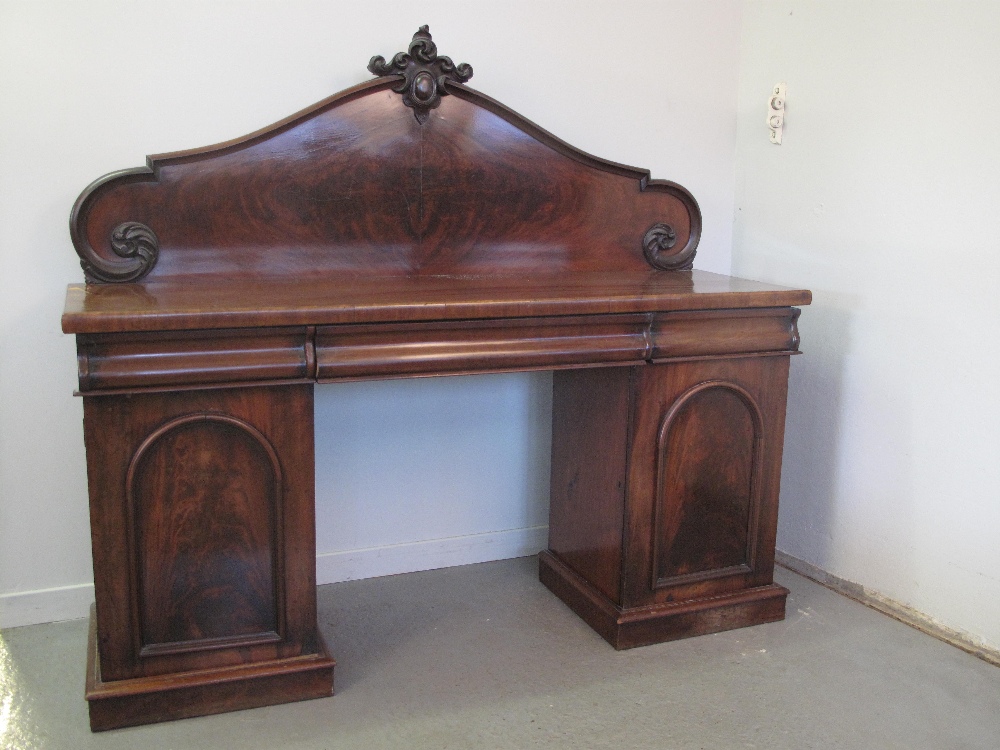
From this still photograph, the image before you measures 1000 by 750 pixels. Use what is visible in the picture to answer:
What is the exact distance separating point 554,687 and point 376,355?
0.91 metres

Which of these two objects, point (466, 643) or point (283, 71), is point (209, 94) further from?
point (466, 643)

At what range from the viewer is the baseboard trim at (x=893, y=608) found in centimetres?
246

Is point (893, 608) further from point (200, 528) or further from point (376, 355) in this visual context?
point (200, 528)

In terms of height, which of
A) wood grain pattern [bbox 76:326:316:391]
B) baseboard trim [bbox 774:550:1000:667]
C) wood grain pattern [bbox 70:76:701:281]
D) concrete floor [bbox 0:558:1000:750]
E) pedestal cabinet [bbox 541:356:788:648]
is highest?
wood grain pattern [bbox 70:76:701:281]

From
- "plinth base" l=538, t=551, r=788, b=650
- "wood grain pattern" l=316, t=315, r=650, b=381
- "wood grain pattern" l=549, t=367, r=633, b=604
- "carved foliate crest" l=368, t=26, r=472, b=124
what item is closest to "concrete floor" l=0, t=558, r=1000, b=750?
"plinth base" l=538, t=551, r=788, b=650

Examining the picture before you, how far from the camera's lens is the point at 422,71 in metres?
2.50

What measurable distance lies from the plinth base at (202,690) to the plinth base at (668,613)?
742mm

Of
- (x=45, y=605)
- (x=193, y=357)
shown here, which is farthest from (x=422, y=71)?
(x=45, y=605)

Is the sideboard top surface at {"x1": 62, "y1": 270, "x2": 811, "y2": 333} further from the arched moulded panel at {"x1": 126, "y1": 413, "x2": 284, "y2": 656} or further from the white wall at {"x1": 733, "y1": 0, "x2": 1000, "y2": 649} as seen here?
the white wall at {"x1": 733, "y1": 0, "x2": 1000, "y2": 649}

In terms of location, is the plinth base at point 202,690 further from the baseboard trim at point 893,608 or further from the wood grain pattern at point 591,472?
the baseboard trim at point 893,608

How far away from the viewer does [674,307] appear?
228 centimetres

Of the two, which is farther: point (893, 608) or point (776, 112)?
point (776, 112)

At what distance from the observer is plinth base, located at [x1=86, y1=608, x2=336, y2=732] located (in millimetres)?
2014

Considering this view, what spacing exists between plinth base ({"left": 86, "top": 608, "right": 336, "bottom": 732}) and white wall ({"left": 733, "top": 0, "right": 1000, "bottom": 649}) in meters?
1.61
